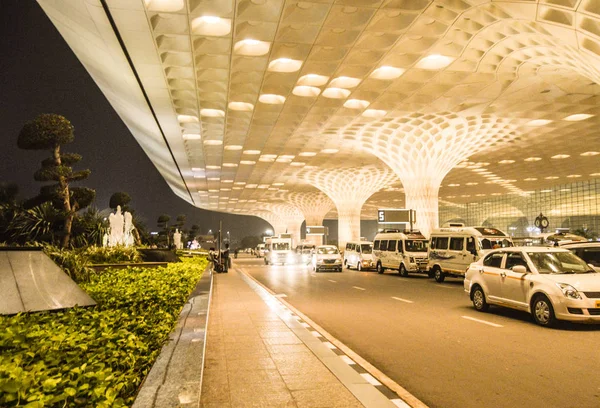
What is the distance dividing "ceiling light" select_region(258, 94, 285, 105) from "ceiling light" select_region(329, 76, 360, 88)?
2611 mm

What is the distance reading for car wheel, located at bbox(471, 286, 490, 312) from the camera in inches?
504

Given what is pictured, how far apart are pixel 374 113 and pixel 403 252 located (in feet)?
25.6

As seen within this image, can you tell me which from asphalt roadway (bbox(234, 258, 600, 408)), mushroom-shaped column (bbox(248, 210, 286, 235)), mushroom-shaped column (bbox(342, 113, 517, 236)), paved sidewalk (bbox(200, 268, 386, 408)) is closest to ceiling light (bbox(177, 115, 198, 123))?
mushroom-shaped column (bbox(342, 113, 517, 236))

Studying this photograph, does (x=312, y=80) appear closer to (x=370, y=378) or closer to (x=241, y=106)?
(x=241, y=106)

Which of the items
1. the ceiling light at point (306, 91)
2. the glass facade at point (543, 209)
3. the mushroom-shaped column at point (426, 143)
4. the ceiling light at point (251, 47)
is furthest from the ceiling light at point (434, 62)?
the glass facade at point (543, 209)

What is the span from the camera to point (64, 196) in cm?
2348

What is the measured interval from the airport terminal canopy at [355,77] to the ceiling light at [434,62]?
2.6 inches

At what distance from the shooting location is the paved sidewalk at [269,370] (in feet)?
17.8

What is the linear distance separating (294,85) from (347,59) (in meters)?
3.29

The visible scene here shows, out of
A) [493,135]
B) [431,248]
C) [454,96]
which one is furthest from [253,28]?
[493,135]

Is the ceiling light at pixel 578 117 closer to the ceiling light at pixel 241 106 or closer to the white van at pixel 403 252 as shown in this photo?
the white van at pixel 403 252

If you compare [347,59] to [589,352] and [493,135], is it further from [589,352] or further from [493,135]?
[493,135]

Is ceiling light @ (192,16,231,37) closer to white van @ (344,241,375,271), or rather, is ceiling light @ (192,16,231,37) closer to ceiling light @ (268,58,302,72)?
ceiling light @ (268,58,302,72)

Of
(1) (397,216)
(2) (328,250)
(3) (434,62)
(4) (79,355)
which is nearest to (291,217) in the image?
(2) (328,250)
